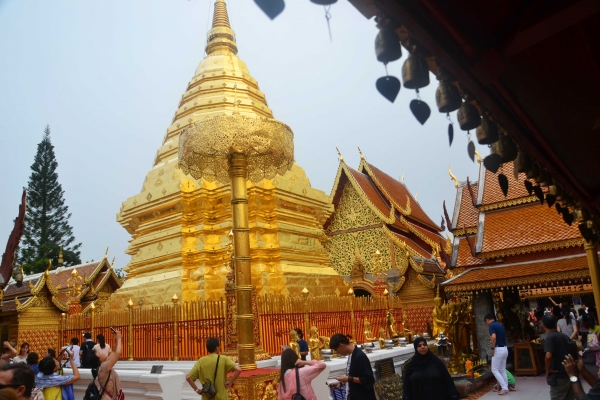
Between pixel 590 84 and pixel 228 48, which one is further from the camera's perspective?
pixel 228 48

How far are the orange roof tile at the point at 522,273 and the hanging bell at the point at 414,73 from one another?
7.84 meters

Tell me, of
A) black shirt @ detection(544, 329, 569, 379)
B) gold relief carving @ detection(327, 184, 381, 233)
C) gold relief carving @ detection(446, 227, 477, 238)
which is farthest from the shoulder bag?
gold relief carving @ detection(327, 184, 381, 233)

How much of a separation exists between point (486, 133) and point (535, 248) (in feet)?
25.1

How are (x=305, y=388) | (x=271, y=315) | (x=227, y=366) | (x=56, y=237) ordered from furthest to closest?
1. (x=56, y=237)
2. (x=271, y=315)
3. (x=227, y=366)
4. (x=305, y=388)

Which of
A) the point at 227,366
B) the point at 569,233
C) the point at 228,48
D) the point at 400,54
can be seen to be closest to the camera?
the point at 400,54

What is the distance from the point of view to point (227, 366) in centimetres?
425

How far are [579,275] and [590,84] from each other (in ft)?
21.9

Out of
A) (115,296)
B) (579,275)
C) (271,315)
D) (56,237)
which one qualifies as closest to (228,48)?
(115,296)

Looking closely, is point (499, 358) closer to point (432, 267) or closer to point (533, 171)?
point (533, 171)

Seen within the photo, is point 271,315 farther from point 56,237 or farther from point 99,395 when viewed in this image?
point 56,237

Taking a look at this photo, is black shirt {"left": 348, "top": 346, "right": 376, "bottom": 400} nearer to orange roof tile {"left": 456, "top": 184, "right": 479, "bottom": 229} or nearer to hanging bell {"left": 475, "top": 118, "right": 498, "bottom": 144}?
hanging bell {"left": 475, "top": 118, "right": 498, "bottom": 144}

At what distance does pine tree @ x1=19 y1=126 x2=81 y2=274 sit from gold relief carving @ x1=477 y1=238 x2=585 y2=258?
25.4m

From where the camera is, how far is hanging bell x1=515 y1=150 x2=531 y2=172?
3047mm

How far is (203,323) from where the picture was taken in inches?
292
